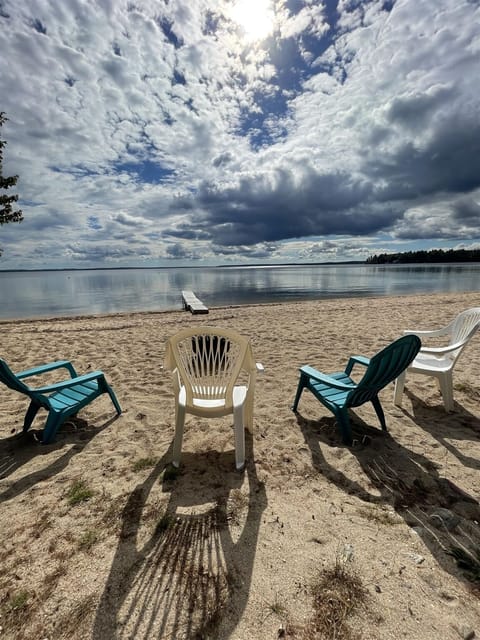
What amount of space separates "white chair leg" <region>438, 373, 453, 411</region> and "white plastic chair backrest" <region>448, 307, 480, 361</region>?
0.30 meters

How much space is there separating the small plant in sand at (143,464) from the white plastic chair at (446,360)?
305cm

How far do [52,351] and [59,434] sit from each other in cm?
402

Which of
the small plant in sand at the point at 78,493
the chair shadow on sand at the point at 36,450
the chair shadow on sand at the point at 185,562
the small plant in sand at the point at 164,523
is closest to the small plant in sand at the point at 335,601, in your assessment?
the chair shadow on sand at the point at 185,562

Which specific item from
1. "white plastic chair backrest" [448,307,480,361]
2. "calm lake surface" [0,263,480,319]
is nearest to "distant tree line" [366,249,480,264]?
"calm lake surface" [0,263,480,319]

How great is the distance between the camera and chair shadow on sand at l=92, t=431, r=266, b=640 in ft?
4.96

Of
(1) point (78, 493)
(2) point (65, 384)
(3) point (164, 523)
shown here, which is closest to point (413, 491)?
(3) point (164, 523)

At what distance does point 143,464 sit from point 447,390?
370 centimetres

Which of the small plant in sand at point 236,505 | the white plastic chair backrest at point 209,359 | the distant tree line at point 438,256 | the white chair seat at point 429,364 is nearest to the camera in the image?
the small plant in sand at point 236,505

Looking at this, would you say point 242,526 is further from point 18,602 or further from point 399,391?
point 399,391

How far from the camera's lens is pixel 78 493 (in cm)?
241

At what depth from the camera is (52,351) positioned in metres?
6.65

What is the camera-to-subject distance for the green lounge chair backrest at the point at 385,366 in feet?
8.99

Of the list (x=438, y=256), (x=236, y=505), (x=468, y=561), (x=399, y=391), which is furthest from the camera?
(x=438, y=256)

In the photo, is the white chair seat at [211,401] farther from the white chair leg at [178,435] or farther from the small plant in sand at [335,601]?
the small plant in sand at [335,601]
